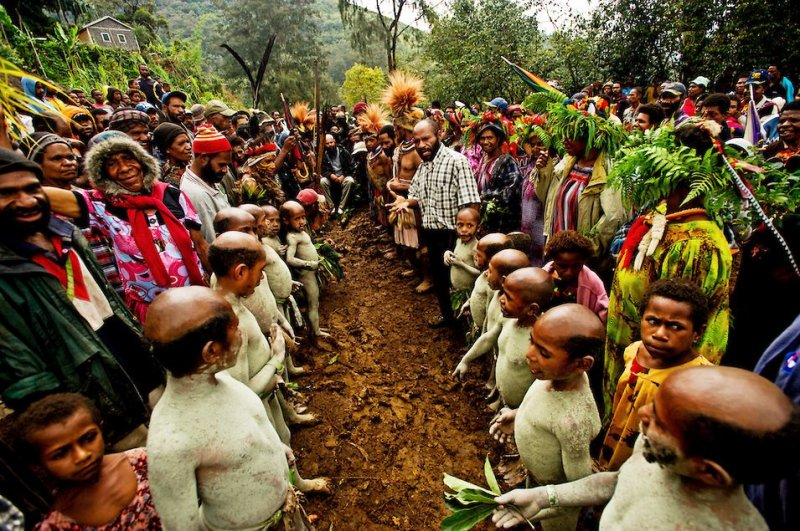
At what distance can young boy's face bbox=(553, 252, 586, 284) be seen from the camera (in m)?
2.87

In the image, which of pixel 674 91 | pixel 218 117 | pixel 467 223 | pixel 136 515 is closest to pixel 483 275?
pixel 467 223

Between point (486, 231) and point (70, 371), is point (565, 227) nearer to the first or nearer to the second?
point (486, 231)

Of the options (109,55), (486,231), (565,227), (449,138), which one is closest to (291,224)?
(486,231)

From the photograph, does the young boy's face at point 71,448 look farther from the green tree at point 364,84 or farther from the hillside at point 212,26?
the hillside at point 212,26

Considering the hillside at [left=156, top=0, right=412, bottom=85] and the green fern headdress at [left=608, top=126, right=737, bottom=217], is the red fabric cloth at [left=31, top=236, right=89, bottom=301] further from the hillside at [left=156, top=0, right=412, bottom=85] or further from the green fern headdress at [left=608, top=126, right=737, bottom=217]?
the hillside at [left=156, top=0, right=412, bottom=85]

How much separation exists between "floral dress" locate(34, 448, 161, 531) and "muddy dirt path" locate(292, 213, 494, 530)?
1.31 meters

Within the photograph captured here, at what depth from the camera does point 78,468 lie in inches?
59.3

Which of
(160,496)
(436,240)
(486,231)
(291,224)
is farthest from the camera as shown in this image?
(486,231)

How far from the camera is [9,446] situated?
1.57 meters

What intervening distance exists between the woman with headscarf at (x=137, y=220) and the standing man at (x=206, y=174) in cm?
58

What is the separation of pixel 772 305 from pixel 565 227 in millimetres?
1680

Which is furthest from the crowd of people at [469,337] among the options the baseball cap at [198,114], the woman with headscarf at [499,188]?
the baseball cap at [198,114]

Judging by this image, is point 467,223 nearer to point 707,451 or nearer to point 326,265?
point 326,265

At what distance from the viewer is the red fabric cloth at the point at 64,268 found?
210cm
